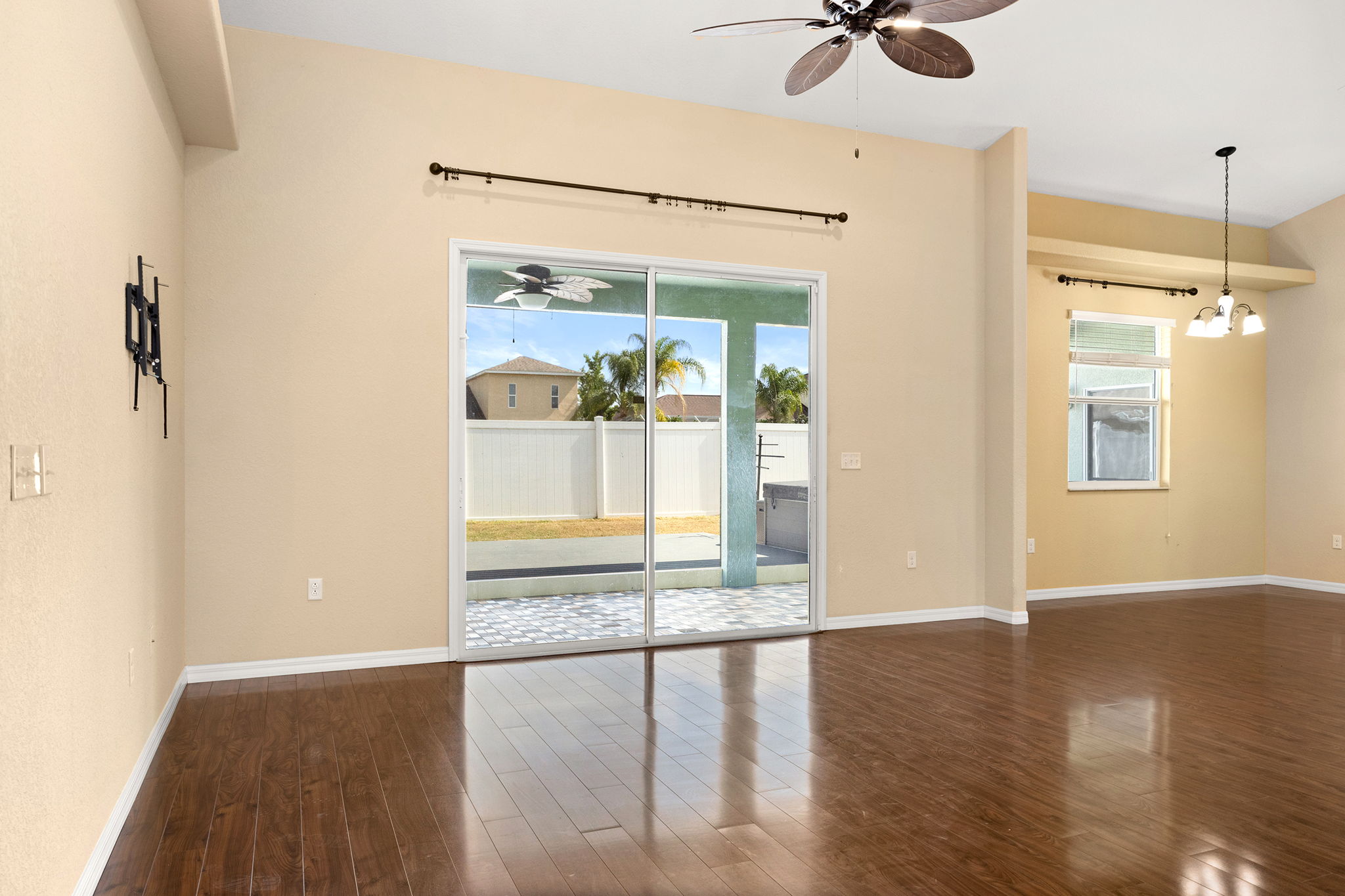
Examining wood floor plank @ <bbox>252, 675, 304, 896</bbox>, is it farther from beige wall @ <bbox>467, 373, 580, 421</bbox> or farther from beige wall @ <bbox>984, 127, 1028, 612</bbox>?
beige wall @ <bbox>984, 127, 1028, 612</bbox>

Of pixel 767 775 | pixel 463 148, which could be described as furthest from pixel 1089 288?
pixel 767 775

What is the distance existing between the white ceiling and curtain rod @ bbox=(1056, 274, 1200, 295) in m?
0.78

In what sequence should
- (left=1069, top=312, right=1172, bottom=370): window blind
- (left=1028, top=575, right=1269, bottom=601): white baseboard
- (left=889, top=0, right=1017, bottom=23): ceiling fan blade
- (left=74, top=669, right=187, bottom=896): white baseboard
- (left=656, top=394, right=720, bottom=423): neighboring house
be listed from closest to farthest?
(left=74, top=669, right=187, bottom=896): white baseboard
(left=889, top=0, right=1017, bottom=23): ceiling fan blade
(left=656, top=394, right=720, bottom=423): neighboring house
(left=1028, top=575, right=1269, bottom=601): white baseboard
(left=1069, top=312, right=1172, bottom=370): window blind

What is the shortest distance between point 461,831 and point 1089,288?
6682 mm

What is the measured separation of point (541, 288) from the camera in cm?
502

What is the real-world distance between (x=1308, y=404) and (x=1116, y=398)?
1.89 metres

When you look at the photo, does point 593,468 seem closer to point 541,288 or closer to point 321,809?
point 541,288

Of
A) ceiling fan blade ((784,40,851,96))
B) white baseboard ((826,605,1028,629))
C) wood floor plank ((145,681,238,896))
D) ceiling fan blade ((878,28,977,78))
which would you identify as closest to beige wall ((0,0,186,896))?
wood floor plank ((145,681,238,896))

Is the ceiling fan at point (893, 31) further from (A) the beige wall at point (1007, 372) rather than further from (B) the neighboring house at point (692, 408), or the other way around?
(A) the beige wall at point (1007, 372)

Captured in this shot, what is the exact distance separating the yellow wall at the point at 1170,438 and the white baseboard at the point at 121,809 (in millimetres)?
5990

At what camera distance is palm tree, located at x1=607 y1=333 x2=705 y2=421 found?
5.21m

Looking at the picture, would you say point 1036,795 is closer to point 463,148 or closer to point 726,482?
point 726,482

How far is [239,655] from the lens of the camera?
439cm

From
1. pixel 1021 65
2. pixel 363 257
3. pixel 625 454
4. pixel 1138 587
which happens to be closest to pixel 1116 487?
pixel 1138 587
